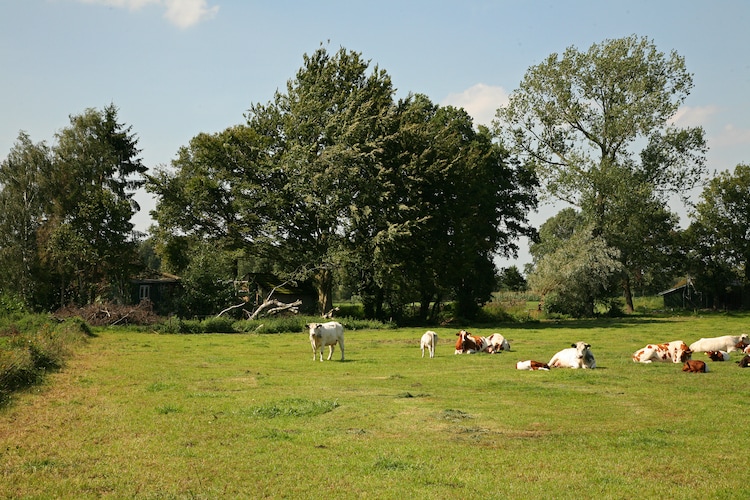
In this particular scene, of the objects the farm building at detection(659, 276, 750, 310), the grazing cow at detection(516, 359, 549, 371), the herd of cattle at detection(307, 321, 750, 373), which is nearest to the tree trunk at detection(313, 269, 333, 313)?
the herd of cattle at detection(307, 321, 750, 373)

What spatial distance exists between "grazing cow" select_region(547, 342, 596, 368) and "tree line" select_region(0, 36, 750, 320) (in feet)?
77.6

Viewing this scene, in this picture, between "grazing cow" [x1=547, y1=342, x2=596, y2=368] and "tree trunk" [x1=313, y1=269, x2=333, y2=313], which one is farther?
"tree trunk" [x1=313, y1=269, x2=333, y2=313]

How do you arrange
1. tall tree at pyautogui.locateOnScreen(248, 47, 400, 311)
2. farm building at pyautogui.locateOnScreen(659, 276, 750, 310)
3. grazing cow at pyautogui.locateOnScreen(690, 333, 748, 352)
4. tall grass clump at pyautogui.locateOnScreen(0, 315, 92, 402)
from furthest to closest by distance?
farm building at pyautogui.locateOnScreen(659, 276, 750, 310) → tall tree at pyautogui.locateOnScreen(248, 47, 400, 311) → grazing cow at pyautogui.locateOnScreen(690, 333, 748, 352) → tall grass clump at pyautogui.locateOnScreen(0, 315, 92, 402)

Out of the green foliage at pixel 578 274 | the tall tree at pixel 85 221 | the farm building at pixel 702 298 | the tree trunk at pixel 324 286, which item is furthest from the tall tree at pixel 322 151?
the farm building at pixel 702 298

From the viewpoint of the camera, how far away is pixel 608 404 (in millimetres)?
13828

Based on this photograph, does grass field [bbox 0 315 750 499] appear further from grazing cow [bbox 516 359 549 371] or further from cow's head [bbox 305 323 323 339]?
cow's head [bbox 305 323 323 339]

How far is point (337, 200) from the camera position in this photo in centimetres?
4591

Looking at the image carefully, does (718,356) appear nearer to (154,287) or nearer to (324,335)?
(324,335)

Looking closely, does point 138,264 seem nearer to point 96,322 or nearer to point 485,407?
point 96,322

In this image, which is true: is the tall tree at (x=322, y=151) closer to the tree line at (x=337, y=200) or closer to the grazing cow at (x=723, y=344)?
the tree line at (x=337, y=200)

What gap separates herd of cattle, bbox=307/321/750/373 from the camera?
66.9 feet

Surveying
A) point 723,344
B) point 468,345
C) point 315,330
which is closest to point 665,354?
point 723,344

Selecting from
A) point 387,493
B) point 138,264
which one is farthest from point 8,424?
point 138,264

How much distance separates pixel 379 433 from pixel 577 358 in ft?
36.2
